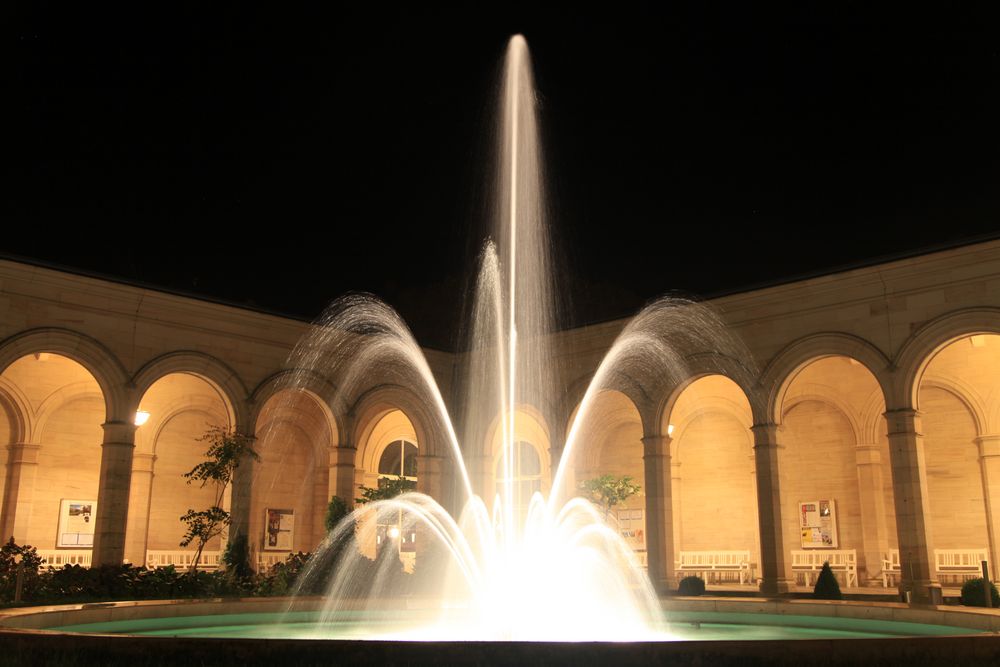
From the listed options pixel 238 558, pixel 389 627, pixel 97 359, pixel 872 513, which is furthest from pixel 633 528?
pixel 97 359

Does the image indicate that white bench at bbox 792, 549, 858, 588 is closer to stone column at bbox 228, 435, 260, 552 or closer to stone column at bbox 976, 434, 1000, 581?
stone column at bbox 976, 434, 1000, 581

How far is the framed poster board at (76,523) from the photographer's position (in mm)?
27844

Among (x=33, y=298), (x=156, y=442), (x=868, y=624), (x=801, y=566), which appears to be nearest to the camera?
(x=868, y=624)

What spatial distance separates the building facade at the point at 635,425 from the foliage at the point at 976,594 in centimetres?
189

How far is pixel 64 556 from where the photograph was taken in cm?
2767

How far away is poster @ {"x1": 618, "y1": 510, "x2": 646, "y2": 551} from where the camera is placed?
101 feet

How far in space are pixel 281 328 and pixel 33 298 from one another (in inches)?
275

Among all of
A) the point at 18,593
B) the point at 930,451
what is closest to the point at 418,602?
the point at 18,593

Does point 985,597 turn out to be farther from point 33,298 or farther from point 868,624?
point 33,298

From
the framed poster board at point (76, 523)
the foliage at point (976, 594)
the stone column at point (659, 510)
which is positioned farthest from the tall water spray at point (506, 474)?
the framed poster board at point (76, 523)

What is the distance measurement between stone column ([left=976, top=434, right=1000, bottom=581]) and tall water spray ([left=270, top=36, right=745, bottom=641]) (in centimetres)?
708

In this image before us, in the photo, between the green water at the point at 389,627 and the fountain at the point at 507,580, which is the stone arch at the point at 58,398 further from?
the green water at the point at 389,627

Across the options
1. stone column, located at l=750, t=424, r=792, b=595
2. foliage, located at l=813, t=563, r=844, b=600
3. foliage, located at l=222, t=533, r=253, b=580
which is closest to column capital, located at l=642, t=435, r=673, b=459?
stone column, located at l=750, t=424, r=792, b=595

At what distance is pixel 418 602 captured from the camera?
59.4 ft
